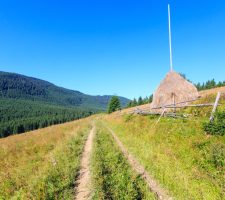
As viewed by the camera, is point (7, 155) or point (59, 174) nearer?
point (59, 174)

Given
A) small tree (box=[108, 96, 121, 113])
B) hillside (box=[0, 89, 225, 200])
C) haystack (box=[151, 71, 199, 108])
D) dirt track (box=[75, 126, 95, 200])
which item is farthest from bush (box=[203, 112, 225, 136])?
small tree (box=[108, 96, 121, 113])

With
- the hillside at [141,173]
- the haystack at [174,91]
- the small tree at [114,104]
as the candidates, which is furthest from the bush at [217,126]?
the small tree at [114,104]

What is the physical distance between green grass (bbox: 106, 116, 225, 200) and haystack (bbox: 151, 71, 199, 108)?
12259 millimetres

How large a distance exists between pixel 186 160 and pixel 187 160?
40mm

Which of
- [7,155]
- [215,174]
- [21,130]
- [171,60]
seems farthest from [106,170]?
[21,130]

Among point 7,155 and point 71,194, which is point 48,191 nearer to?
point 71,194

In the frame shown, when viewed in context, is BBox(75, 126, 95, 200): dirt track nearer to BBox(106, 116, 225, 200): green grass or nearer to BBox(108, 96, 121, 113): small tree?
BBox(106, 116, 225, 200): green grass

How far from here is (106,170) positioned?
892cm

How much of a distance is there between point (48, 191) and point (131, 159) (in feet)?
14.3

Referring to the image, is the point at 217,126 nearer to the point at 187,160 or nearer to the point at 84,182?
the point at 187,160

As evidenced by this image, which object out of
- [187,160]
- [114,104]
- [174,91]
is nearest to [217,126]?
[187,160]

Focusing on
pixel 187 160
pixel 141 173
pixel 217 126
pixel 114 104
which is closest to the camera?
pixel 141 173

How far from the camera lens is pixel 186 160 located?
8984 mm

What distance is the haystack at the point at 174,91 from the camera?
82.5 ft
